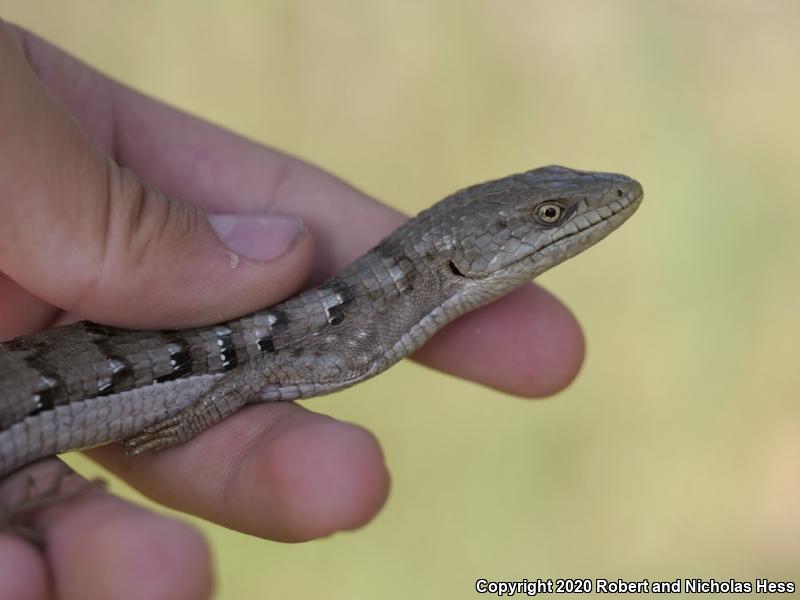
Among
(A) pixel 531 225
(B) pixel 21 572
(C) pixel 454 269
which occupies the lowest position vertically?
(B) pixel 21 572

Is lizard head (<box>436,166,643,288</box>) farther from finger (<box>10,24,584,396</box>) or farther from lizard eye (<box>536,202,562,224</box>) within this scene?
finger (<box>10,24,584,396</box>)

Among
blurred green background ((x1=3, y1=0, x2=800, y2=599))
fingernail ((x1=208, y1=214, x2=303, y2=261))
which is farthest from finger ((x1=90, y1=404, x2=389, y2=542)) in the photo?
blurred green background ((x1=3, y1=0, x2=800, y2=599))

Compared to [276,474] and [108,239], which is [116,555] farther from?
[108,239]

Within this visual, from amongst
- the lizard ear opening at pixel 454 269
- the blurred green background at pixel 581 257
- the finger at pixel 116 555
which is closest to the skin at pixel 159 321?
the finger at pixel 116 555

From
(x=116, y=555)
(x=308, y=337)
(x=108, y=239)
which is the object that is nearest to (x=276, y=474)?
(x=116, y=555)

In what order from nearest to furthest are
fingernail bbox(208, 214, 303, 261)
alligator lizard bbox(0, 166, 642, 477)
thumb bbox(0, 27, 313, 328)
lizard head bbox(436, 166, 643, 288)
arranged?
thumb bbox(0, 27, 313, 328), alligator lizard bbox(0, 166, 642, 477), fingernail bbox(208, 214, 303, 261), lizard head bbox(436, 166, 643, 288)
